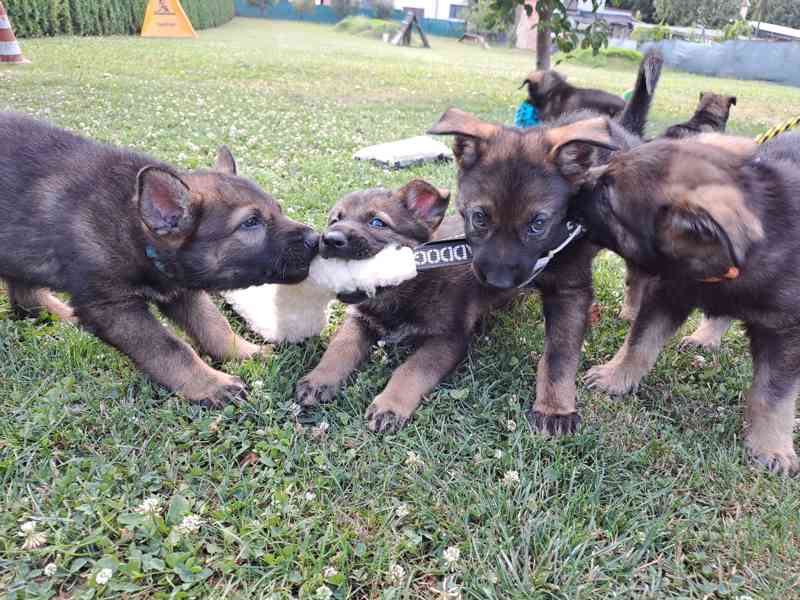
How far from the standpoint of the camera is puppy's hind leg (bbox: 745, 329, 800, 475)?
2744 millimetres

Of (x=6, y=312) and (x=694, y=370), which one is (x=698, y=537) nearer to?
(x=694, y=370)

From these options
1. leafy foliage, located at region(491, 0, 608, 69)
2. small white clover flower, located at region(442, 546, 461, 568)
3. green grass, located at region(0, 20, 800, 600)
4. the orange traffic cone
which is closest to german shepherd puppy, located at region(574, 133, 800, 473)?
green grass, located at region(0, 20, 800, 600)

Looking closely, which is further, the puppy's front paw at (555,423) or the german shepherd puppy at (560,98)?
the german shepherd puppy at (560,98)

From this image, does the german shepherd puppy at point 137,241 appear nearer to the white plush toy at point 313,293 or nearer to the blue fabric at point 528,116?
the white plush toy at point 313,293

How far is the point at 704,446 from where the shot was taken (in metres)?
2.85

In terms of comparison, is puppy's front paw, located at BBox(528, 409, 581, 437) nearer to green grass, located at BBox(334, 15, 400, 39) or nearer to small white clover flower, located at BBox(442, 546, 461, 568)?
small white clover flower, located at BBox(442, 546, 461, 568)

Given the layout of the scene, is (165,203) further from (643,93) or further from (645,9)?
(645,9)

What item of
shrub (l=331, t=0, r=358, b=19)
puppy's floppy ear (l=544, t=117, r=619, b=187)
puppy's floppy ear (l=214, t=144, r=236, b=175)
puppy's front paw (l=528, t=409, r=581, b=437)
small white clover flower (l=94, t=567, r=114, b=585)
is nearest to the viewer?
small white clover flower (l=94, t=567, r=114, b=585)

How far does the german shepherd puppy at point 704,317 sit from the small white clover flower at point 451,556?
1.84 metres

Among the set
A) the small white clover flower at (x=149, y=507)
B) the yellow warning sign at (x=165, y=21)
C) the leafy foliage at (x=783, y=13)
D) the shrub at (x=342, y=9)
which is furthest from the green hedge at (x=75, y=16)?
the leafy foliage at (x=783, y=13)

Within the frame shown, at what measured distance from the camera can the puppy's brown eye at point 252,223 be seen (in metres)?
3.05

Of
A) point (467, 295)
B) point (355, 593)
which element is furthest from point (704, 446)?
point (355, 593)

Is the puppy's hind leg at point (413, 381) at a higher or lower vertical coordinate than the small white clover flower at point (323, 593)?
higher

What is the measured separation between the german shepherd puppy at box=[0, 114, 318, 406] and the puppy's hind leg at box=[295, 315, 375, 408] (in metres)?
0.35
